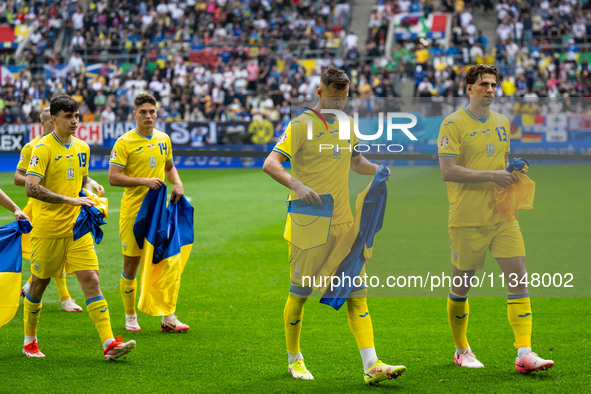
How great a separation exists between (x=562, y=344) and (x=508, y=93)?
2061cm

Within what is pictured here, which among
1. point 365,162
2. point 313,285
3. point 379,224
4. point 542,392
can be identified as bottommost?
point 542,392

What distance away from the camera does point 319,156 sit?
5332 millimetres

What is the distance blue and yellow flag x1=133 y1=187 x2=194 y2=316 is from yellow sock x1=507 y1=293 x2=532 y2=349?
3.14 meters

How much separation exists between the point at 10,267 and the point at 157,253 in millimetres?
1450

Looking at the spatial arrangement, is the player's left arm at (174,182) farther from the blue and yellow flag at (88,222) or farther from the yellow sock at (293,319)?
the yellow sock at (293,319)

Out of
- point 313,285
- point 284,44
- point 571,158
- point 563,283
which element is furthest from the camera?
point 284,44

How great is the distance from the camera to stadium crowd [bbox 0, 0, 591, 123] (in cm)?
2681

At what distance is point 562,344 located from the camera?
6.32 meters

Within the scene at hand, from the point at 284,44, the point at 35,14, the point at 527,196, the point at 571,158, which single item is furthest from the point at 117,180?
the point at 35,14

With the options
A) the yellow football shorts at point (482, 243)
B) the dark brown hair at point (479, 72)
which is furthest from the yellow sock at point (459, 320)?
the dark brown hair at point (479, 72)

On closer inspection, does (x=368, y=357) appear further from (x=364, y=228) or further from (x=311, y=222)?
(x=311, y=222)

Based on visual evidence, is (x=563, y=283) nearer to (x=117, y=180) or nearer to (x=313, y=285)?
(x=313, y=285)

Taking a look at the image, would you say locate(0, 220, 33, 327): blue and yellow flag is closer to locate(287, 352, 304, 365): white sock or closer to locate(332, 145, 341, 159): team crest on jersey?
locate(287, 352, 304, 365): white sock

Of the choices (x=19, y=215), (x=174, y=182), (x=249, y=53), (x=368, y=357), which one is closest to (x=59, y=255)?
(x=19, y=215)
